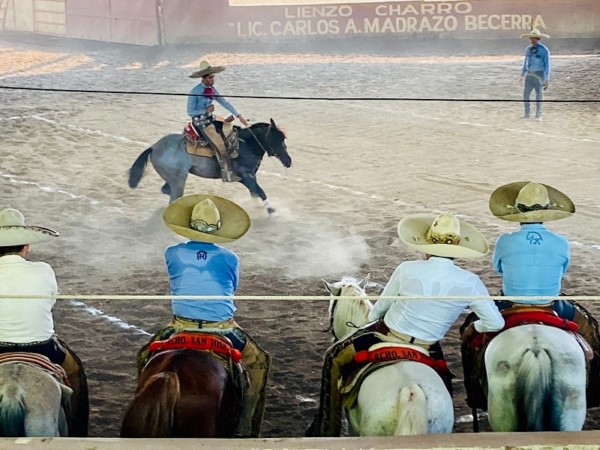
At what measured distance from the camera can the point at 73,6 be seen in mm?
27609

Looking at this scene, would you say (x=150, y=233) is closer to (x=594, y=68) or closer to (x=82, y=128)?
(x=82, y=128)

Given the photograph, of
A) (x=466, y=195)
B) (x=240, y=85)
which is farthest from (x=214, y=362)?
(x=240, y=85)

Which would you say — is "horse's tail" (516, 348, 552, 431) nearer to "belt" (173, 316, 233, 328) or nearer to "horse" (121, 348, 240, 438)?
"horse" (121, 348, 240, 438)

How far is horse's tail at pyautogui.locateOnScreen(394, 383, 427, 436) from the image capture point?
16.5 ft

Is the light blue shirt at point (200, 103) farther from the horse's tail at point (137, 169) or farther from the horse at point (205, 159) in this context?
the horse's tail at point (137, 169)

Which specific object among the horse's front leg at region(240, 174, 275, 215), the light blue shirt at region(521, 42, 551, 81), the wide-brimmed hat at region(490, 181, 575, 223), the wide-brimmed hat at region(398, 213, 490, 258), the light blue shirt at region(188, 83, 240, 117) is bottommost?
the horse's front leg at region(240, 174, 275, 215)

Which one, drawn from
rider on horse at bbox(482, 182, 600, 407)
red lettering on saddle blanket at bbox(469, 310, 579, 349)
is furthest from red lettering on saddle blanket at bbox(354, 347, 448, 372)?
rider on horse at bbox(482, 182, 600, 407)

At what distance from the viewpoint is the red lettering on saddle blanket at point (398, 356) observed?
5513 mm

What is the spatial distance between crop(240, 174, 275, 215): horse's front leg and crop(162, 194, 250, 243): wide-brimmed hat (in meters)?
5.70

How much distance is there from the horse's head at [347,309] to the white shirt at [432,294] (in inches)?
31.2

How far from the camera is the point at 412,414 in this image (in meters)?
5.05

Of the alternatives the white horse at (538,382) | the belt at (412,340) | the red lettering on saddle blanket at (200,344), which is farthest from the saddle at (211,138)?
the white horse at (538,382)

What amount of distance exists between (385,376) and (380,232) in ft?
20.4

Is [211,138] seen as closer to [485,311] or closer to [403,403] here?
[485,311]
